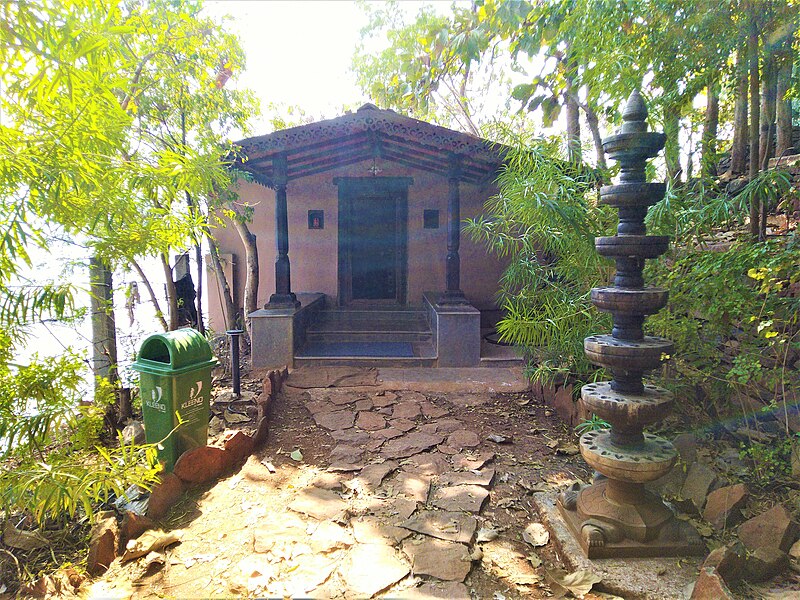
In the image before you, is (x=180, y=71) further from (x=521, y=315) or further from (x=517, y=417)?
(x=517, y=417)

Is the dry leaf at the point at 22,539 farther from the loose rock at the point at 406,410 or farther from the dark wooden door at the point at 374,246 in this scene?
the dark wooden door at the point at 374,246

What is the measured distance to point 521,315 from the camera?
13.7 feet

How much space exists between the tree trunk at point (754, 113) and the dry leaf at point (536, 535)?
98.4 inches

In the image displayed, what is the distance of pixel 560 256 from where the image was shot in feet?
14.0

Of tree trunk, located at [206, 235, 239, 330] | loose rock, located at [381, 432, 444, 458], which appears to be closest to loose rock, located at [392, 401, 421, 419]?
loose rock, located at [381, 432, 444, 458]

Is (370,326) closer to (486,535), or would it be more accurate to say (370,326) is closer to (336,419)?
(336,419)

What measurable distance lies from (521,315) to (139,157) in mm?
3439

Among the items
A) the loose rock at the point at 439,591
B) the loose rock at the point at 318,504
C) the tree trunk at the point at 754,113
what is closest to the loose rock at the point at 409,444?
the loose rock at the point at 318,504

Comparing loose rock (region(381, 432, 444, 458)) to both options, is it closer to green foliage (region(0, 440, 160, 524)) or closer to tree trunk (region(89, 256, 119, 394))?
green foliage (region(0, 440, 160, 524))

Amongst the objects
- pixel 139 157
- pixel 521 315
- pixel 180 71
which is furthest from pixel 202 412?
pixel 180 71

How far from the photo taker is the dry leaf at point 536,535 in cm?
254

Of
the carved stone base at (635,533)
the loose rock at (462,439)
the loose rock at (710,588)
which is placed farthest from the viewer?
the loose rock at (462,439)

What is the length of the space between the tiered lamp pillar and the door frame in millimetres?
6202

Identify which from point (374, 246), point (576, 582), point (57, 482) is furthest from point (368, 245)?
point (576, 582)
